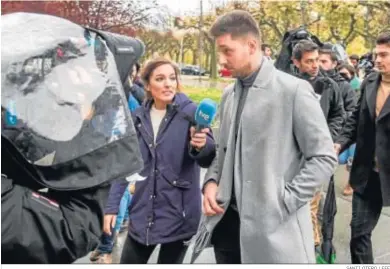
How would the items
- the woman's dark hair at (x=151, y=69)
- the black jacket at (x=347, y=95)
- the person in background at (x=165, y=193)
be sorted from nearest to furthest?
1. the person in background at (x=165, y=193)
2. the woman's dark hair at (x=151, y=69)
3. the black jacket at (x=347, y=95)

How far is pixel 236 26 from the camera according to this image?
8.34 feet

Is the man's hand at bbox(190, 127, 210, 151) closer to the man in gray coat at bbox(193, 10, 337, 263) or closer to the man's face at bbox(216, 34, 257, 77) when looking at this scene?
the man in gray coat at bbox(193, 10, 337, 263)

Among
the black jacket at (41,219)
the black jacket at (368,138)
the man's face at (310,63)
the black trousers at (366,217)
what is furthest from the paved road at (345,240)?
the black jacket at (41,219)

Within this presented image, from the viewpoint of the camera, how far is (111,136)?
1.75 meters

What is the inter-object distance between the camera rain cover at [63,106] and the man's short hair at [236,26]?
2.85 ft

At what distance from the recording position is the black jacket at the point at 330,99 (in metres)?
4.39

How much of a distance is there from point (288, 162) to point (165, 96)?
1051 mm

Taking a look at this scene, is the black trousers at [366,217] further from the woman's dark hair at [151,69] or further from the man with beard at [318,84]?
the woman's dark hair at [151,69]

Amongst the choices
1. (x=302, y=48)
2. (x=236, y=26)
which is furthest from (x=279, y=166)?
(x=302, y=48)

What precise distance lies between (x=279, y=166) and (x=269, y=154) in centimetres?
7

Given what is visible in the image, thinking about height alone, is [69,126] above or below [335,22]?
above

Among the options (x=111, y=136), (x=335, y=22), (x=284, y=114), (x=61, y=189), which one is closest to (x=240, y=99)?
(x=284, y=114)

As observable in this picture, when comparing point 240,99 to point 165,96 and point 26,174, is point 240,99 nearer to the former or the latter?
point 165,96

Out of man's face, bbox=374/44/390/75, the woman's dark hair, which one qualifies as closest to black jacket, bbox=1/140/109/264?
the woman's dark hair
